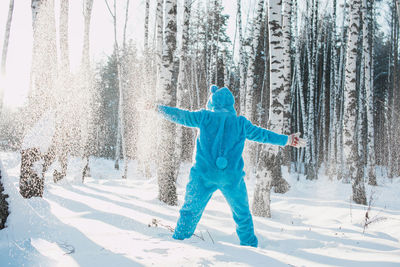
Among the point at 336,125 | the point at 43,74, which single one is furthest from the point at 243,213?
the point at 336,125

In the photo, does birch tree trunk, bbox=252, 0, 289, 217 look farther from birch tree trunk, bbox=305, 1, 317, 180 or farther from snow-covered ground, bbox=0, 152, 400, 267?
birch tree trunk, bbox=305, 1, 317, 180

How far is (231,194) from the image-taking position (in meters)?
2.88

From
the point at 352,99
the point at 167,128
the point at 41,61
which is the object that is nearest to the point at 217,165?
the point at 167,128

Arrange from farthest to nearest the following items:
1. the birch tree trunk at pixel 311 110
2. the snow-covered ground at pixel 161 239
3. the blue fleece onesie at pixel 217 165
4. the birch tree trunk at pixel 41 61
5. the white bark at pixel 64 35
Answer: the birch tree trunk at pixel 311 110
the white bark at pixel 64 35
the birch tree trunk at pixel 41 61
the blue fleece onesie at pixel 217 165
the snow-covered ground at pixel 161 239

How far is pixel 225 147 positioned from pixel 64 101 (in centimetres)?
624

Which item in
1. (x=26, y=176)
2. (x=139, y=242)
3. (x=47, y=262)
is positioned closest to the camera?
(x=47, y=262)

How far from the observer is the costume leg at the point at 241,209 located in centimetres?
289

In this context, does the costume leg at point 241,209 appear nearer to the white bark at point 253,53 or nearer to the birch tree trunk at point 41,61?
the birch tree trunk at point 41,61

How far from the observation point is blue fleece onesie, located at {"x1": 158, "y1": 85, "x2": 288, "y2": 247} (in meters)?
2.86

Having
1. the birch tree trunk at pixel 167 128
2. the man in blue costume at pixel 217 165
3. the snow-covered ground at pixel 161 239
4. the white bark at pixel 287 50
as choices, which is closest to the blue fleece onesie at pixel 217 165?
the man in blue costume at pixel 217 165

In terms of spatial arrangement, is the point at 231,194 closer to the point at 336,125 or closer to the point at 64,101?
the point at 64,101

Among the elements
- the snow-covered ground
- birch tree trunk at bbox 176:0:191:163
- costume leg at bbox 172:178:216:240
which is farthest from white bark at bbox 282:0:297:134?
costume leg at bbox 172:178:216:240

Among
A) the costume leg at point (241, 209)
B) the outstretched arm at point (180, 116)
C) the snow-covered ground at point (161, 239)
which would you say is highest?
the outstretched arm at point (180, 116)

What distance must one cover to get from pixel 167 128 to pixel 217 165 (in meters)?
3.22
